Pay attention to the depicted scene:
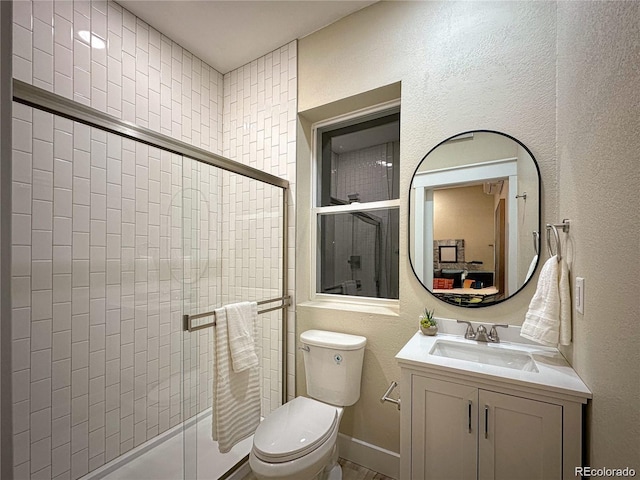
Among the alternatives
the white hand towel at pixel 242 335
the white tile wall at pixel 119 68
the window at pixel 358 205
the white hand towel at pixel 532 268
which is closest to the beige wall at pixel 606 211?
the white hand towel at pixel 532 268

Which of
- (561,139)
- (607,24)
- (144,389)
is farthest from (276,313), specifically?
(607,24)

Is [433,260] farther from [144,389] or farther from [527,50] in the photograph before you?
[144,389]

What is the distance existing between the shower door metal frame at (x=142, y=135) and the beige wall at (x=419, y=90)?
109 mm

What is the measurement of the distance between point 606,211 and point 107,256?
205cm

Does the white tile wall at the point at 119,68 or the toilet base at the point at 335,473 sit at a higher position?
the white tile wall at the point at 119,68

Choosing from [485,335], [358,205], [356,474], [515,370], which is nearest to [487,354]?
[485,335]

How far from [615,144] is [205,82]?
8.18 feet

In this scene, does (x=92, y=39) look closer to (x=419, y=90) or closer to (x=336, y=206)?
(x=336, y=206)

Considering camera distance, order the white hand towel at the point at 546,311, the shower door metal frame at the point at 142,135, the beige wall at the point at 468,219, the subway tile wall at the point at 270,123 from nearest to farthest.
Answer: the shower door metal frame at the point at 142,135 → the white hand towel at the point at 546,311 → the beige wall at the point at 468,219 → the subway tile wall at the point at 270,123

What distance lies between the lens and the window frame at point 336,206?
200cm

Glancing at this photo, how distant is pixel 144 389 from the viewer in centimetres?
161

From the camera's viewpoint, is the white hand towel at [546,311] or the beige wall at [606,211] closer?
the beige wall at [606,211]

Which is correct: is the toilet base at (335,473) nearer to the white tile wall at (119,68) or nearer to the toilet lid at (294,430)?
the toilet lid at (294,430)

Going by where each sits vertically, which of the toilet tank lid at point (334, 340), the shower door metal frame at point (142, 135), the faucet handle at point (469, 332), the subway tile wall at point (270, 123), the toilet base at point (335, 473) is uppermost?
the subway tile wall at point (270, 123)
